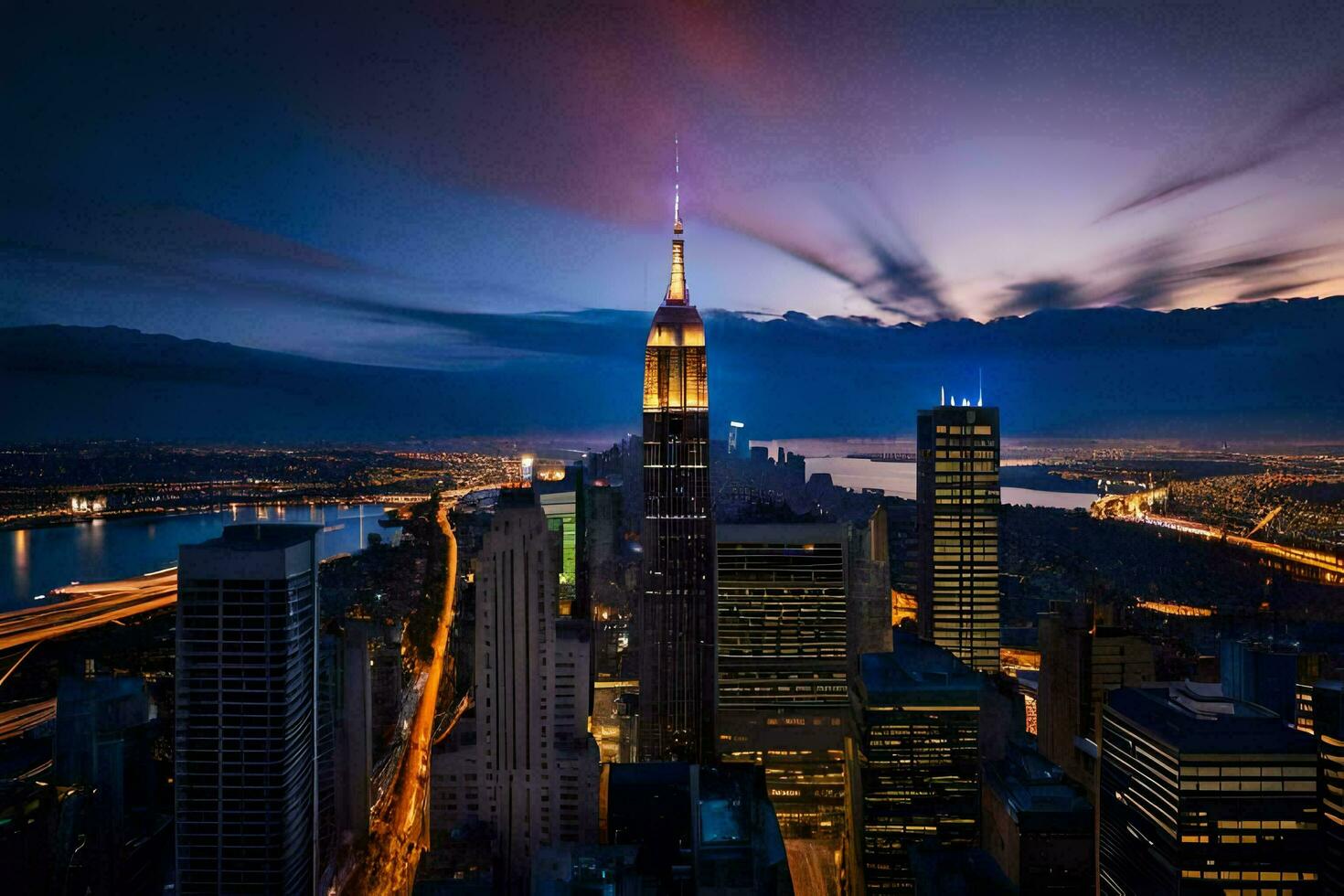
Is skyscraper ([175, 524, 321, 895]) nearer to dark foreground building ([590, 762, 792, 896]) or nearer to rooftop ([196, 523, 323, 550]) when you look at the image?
rooftop ([196, 523, 323, 550])

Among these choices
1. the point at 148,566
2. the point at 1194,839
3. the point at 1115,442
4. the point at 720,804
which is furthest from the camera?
the point at 1115,442

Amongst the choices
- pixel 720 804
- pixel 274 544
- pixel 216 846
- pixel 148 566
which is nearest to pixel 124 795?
pixel 216 846

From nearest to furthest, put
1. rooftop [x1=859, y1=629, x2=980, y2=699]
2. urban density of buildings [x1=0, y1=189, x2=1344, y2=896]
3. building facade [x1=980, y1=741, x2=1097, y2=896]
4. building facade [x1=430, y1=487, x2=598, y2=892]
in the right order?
urban density of buildings [x1=0, y1=189, x2=1344, y2=896] < building facade [x1=980, y1=741, x2=1097, y2=896] < building facade [x1=430, y1=487, x2=598, y2=892] < rooftop [x1=859, y1=629, x2=980, y2=699]

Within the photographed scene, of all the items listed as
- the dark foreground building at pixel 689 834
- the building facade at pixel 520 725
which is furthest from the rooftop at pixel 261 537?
the dark foreground building at pixel 689 834

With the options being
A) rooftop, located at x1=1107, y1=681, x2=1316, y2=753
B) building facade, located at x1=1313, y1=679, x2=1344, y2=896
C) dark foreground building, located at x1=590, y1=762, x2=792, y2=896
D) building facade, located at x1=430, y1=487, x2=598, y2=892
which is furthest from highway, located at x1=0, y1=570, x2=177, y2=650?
building facade, located at x1=1313, y1=679, x2=1344, y2=896

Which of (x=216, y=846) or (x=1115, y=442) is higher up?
(x=1115, y=442)

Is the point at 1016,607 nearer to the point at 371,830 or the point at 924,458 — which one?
the point at 924,458

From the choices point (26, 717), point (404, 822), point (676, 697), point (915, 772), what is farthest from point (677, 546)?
point (26, 717)
